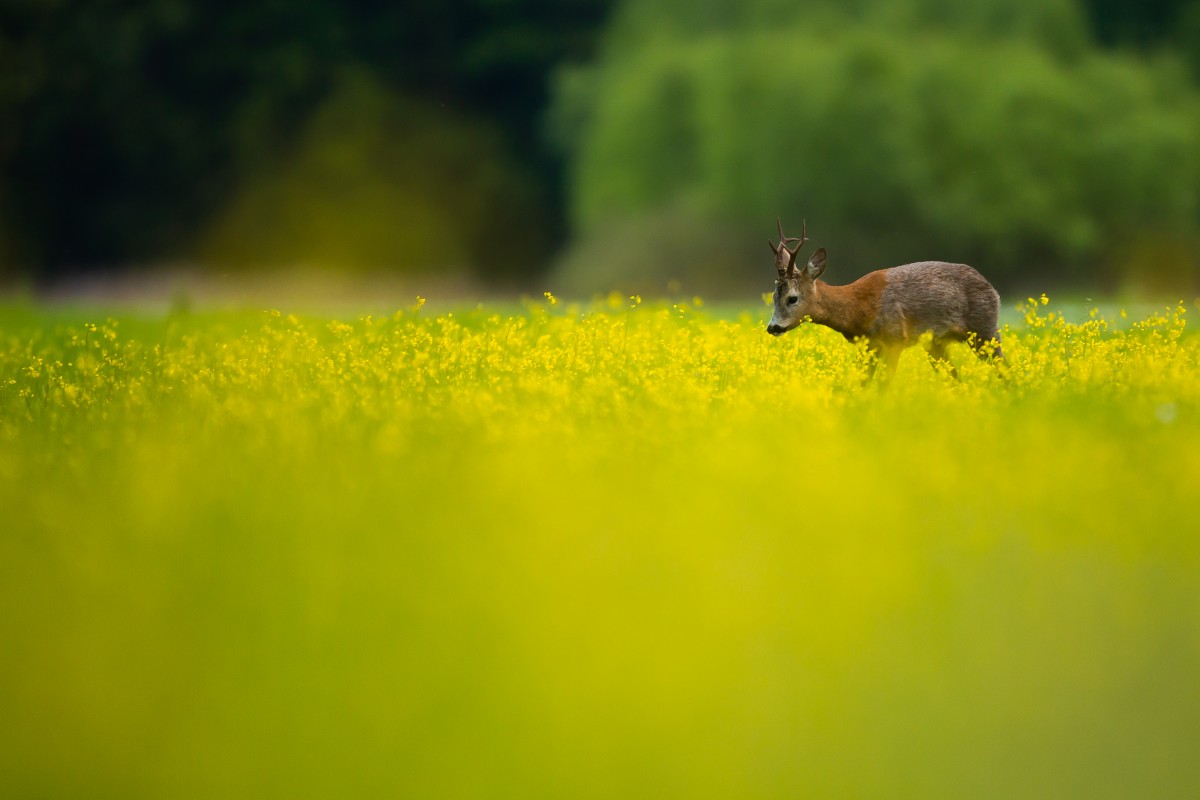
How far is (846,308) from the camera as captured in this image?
998 cm

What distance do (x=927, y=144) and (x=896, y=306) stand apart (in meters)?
20.4

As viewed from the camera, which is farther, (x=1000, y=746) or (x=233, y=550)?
(x=233, y=550)

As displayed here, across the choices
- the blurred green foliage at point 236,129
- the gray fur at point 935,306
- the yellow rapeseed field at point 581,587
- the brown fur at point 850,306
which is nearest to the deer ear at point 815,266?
the brown fur at point 850,306

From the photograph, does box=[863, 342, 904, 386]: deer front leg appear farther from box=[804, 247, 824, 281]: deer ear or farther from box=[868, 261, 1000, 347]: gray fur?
box=[804, 247, 824, 281]: deer ear

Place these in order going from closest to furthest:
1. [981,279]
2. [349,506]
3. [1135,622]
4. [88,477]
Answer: [1135,622]
[349,506]
[88,477]
[981,279]

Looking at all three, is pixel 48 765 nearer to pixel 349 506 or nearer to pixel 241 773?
pixel 241 773

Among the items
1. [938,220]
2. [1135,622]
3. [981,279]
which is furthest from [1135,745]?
[938,220]

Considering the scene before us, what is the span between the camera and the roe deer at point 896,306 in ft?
32.1

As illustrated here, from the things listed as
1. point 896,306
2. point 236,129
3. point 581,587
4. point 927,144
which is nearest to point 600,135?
point 927,144

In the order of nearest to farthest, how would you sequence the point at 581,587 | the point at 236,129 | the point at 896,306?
the point at 581,587 → the point at 896,306 → the point at 236,129

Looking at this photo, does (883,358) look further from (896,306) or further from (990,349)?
(990,349)

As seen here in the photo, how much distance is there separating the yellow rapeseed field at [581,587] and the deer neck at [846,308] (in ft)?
3.37

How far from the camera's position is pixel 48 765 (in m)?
3.67

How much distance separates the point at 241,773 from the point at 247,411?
487 centimetres
